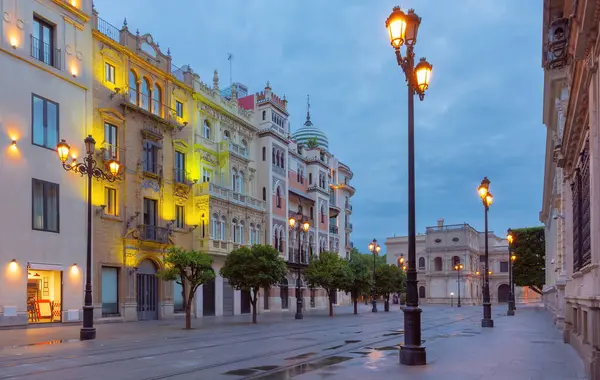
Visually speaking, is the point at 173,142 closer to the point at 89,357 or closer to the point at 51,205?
the point at 51,205

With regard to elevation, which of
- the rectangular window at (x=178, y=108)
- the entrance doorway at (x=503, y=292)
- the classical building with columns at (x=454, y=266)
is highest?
the rectangular window at (x=178, y=108)

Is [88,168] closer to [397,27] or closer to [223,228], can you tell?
[397,27]

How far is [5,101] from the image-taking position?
91.6ft

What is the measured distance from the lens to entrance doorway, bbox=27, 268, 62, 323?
96.1 ft

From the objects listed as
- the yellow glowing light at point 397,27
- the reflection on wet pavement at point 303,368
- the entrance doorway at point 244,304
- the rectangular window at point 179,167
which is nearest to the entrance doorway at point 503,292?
the entrance doorway at point 244,304

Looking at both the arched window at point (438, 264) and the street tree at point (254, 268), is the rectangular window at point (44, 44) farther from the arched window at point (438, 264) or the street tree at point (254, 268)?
the arched window at point (438, 264)

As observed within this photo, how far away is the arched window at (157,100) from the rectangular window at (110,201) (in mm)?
6848

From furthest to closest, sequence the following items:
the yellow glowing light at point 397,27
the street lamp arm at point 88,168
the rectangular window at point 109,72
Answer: the rectangular window at point 109,72 < the street lamp arm at point 88,168 < the yellow glowing light at point 397,27

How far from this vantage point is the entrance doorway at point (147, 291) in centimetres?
3641

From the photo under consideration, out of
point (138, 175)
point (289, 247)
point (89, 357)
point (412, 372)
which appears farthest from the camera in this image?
point (289, 247)

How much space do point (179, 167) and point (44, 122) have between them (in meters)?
12.2

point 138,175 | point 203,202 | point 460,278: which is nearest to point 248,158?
point 203,202

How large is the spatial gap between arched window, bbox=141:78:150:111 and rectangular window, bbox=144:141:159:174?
2.43 metres

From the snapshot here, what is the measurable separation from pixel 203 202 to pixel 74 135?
12393 mm
